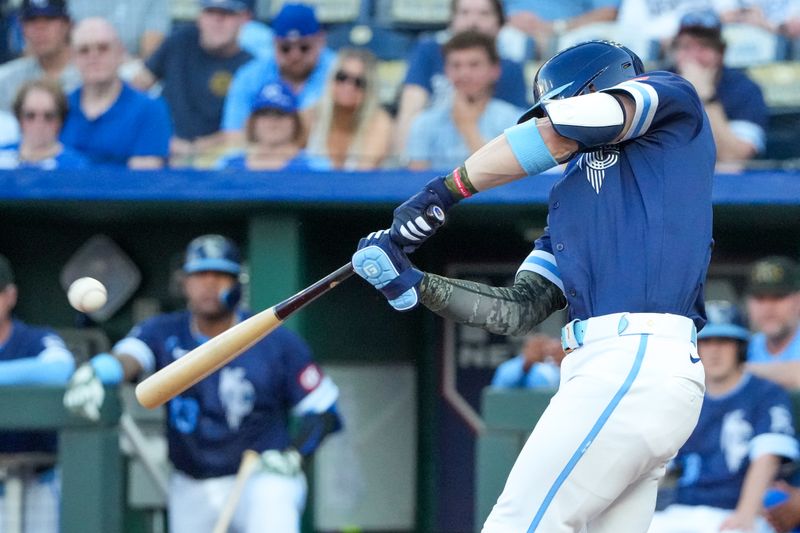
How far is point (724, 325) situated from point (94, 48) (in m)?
3.09

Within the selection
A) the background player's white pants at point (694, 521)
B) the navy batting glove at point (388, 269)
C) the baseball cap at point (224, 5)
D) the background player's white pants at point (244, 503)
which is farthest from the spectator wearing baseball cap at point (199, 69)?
the navy batting glove at point (388, 269)

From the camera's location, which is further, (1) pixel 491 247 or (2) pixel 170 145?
(1) pixel 491 247

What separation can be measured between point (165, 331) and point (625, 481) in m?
2.77

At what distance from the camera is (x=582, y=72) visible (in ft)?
11.1

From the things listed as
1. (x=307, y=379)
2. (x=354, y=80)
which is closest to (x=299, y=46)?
(x=354, y=80)

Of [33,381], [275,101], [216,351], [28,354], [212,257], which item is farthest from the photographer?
[275,101]

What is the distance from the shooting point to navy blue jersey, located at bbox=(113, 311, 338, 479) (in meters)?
5.49

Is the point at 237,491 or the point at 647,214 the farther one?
the point at 237,491

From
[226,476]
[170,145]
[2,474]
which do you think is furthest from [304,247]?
[2,474]

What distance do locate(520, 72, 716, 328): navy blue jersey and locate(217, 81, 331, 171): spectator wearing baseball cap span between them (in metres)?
2.86

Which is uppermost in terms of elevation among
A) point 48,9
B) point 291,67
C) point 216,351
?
point 48,9

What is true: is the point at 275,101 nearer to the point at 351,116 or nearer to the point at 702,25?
the point at 351,116

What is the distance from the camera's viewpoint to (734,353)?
5035 mm

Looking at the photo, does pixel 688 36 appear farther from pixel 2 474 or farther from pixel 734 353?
pixel 2 474
